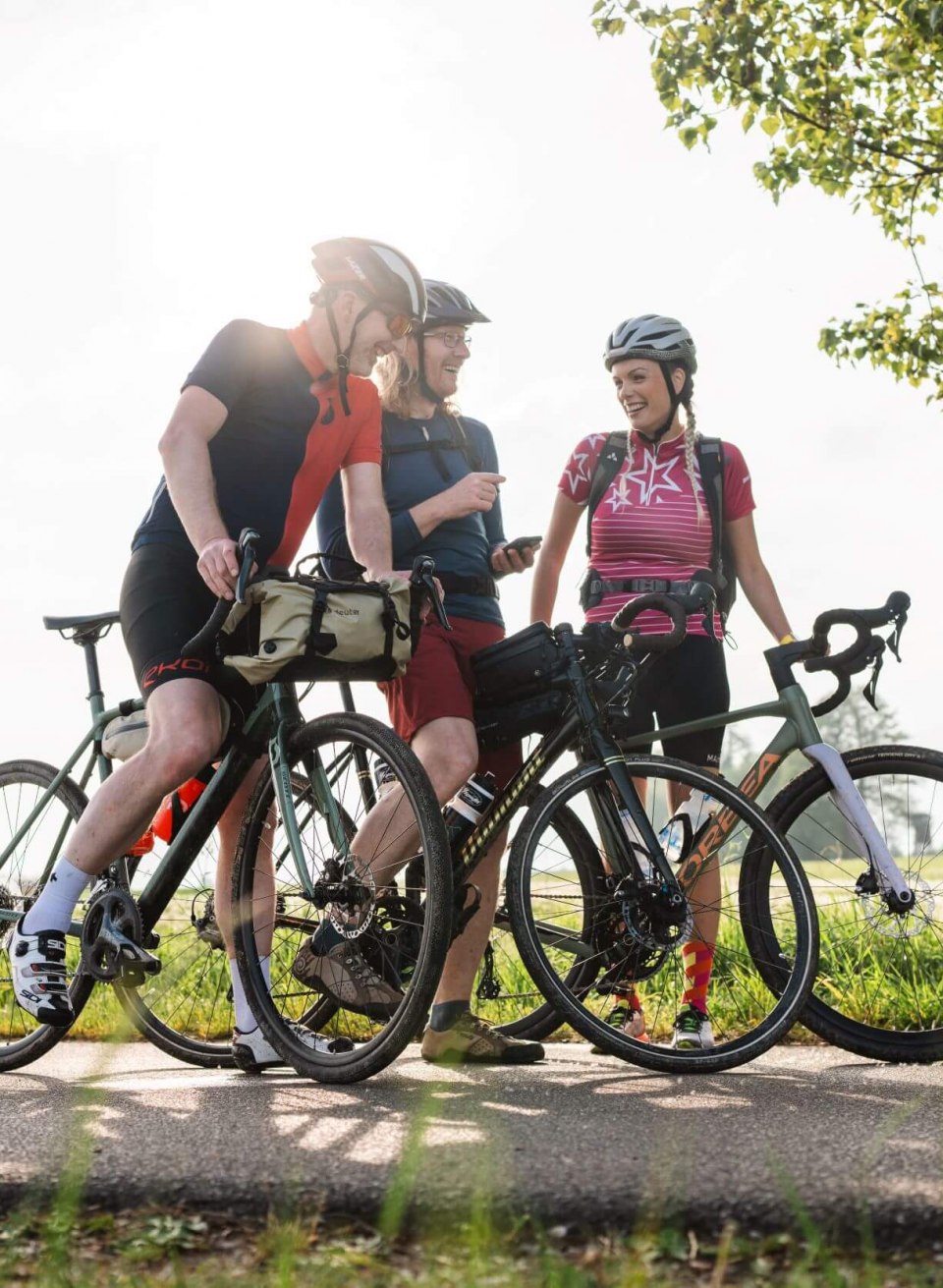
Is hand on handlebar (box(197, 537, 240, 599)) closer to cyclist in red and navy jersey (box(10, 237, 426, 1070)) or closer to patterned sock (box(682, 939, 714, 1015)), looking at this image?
cyclist in red and navy jersey (box(10, 237, 426, 1070))

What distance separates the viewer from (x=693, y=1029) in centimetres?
420

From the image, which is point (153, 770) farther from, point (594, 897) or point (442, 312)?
point (442, 312)

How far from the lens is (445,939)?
3.38m

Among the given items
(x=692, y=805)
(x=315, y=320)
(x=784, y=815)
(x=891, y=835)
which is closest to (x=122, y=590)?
(x=315, y=320)

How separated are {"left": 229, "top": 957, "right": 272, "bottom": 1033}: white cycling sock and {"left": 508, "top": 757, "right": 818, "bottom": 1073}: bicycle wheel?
0.66 metres

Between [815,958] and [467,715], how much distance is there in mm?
1117

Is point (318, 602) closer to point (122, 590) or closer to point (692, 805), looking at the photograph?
point (122, 590)

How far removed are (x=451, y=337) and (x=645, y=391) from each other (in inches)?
24.9

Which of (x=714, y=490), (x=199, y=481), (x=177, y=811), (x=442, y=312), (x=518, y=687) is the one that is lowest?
(x=177, y=811)

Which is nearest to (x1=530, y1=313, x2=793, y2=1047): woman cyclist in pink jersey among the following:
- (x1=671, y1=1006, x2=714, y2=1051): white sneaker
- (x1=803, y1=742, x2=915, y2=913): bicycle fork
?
(x1=671, y1=1006, x2=714, y2=1051): white sneaker

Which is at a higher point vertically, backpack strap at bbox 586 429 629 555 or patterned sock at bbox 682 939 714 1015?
backpack strap at bbox 586 429 629 555

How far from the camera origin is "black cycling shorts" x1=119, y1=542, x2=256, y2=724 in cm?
372

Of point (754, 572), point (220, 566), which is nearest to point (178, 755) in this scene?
point (220, 566)

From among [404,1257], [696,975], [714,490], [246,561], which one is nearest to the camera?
[404,1257]
